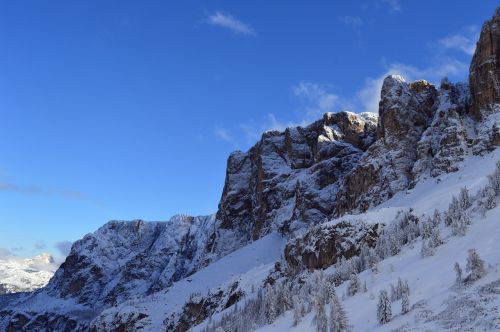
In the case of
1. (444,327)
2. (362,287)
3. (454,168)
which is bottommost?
(444,327)

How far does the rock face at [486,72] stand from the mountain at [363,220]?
208mm

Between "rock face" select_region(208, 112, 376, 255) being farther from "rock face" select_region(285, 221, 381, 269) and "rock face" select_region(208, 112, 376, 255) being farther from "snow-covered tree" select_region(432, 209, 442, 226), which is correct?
"snow-covered tree" select_region(432, 209, 442, 226)

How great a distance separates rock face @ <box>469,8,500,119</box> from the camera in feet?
280

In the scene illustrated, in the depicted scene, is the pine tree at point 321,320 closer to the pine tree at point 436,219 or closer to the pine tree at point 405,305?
the pine tree at point 405,305

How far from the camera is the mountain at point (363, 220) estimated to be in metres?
39.1

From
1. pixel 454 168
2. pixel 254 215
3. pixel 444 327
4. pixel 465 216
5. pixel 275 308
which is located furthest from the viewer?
pixel 254 215

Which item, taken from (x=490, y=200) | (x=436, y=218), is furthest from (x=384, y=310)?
(x=436, y=218)

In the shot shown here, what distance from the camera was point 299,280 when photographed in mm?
71438

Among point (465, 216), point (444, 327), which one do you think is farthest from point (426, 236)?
point (444, 327)

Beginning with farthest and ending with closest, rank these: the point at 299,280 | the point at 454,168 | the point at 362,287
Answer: the point at 454,168 → the point at 299,280 → the point at 362,287

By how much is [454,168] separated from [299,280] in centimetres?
2973

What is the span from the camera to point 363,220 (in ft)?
221

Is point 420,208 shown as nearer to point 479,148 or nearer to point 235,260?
point 479,148

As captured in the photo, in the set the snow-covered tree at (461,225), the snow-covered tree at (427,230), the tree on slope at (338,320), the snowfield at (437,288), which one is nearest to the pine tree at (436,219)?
the snow-covered tree at (427,230)
